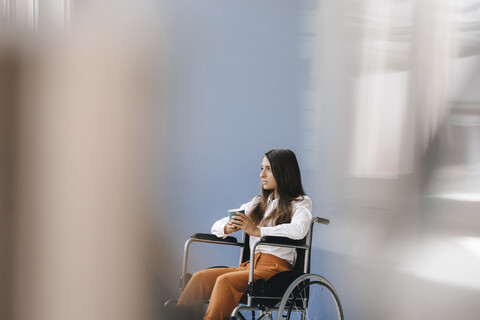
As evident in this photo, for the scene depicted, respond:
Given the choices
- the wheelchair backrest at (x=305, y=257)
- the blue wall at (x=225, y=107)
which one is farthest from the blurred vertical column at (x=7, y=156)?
the blue wall at (x=225, y=107)

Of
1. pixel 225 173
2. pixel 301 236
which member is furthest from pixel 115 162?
pixel 225 173

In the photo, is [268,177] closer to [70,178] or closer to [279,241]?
[279,241]

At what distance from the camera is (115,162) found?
1.24 m

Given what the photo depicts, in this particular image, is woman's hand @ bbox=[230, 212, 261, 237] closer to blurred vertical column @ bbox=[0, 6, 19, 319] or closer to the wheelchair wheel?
the wheelchair wheel

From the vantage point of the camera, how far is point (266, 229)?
2.07 meters

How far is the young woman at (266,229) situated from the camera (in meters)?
1.96

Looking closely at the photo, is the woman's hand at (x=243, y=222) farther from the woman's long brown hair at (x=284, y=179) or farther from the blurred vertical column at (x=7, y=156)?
the blurred vertical column at (x=7, y=156)

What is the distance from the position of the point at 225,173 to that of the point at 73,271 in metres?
1.60

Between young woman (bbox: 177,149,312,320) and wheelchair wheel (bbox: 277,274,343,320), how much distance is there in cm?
12

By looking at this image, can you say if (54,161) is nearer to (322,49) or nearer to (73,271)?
(73,271)

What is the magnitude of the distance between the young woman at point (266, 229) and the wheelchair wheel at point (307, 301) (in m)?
0.12

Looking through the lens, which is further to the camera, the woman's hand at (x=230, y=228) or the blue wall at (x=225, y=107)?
the blue wall at (x=225, y=107)

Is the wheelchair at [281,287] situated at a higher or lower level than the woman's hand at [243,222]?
lower

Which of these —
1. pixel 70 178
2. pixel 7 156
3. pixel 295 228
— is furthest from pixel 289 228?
pixel 7 156
